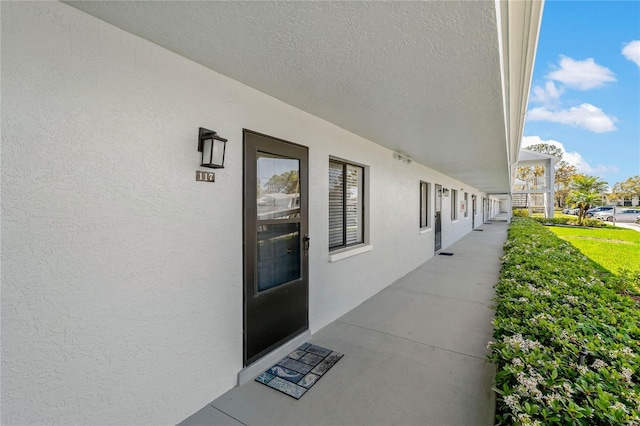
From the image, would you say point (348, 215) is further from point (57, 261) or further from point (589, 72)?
point (589, 72)

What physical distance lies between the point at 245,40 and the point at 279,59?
0.30 metres

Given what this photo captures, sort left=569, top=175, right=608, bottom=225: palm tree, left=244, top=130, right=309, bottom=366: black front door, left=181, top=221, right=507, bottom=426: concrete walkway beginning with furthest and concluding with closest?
left=569, top=175, right=608, bottom=225: palm tree → left=244, top=130, right=309, bottom=366: black front door → left=181, top=221, right=507, bottom=426: concrete walkway

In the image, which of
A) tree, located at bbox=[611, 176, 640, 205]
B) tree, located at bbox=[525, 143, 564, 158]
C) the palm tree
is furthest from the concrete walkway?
tree, located at bbox=[525, 143, 564, 158]

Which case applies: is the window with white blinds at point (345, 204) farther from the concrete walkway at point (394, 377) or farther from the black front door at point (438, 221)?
the black front door at point (438, 221)

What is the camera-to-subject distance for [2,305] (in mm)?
1369

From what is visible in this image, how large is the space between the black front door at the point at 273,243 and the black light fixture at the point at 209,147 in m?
0.36

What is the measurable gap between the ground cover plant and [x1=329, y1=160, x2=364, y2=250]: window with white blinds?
7.17 feet

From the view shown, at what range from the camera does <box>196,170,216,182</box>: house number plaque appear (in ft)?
7.27

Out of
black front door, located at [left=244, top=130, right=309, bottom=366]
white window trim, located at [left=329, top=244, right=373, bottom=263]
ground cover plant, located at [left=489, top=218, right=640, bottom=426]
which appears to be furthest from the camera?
white window trim, located at [left=329, top=244, right=373, bottom=263]

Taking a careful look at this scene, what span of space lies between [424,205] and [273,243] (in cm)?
626

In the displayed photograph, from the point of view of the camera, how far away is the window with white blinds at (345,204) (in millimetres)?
4207

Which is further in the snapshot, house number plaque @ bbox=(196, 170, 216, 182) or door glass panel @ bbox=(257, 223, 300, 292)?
door glass panel @ bbox=(257, 223, 300, 292)

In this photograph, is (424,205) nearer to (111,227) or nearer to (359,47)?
(359,47)

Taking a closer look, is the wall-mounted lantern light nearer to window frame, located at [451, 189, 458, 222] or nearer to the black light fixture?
the black light fixture
